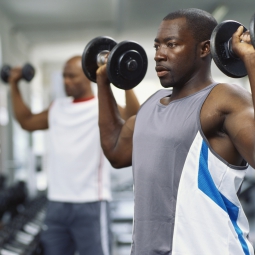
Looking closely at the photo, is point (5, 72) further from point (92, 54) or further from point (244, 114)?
point (244, 114)

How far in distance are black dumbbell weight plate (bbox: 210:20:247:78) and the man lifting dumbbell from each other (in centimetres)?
85

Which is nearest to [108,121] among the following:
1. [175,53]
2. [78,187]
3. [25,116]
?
[175,53]

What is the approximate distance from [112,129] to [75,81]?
2.44ft

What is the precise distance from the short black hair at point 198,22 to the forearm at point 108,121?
37 centimetres

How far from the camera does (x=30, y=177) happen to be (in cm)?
491

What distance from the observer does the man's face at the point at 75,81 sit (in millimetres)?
2055

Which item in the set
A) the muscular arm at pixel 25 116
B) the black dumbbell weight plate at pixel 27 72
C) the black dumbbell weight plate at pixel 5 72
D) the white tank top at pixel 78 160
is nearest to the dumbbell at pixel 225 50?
the white tank top at pixel 78 160

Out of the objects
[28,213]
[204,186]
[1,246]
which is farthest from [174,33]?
[28,213]

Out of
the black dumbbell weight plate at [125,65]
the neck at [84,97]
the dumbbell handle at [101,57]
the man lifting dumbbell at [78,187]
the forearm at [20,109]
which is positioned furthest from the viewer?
the forearm at [20,109]

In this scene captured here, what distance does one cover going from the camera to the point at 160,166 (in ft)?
3.47

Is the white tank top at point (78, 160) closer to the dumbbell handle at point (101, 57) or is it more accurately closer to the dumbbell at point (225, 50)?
the dumbbell handle at point (101, 57)

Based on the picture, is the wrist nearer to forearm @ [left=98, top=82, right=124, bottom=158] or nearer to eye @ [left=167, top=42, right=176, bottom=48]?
Answer: eye @ [left=167, top=42, right=176, bottom=48]

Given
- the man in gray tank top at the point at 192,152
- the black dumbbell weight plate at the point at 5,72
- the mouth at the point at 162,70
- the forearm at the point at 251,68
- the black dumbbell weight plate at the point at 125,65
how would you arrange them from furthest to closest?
the black dumbbell weight plate at the point at 5,72 < the black dumbbell weight plate at the point at 125,65 < the mouth at the point at 162,70 < the man in gray tank top at the point at 192,152 < the forearm at the point at 251,68

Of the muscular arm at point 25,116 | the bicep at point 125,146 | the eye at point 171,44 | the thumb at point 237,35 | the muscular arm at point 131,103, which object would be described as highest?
the thumb at point 237,35
